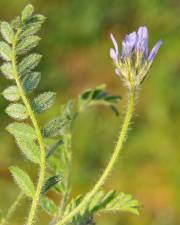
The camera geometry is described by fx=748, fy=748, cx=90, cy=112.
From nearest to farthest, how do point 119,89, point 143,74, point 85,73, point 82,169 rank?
point 143,74 → point 82,169 → point 119,89 → point 85,73

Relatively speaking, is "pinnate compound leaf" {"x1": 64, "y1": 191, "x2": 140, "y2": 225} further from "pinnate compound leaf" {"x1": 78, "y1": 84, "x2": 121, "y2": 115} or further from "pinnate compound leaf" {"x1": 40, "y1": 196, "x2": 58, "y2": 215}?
"pinnate compound leaf" {"x1": 78, "y1": 84, "x2": 121, "y2": 115}

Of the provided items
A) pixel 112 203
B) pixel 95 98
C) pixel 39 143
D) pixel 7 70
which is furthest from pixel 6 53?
pixel 95 98

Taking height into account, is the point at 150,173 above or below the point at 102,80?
below

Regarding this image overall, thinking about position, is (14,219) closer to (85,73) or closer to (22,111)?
(85,73)

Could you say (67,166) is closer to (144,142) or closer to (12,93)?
(12,93)

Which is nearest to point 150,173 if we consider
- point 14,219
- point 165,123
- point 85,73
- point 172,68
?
point 165,123

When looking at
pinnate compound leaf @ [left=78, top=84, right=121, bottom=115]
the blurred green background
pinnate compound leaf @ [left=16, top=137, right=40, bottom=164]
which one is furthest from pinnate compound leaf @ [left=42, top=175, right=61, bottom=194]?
the blurred green background

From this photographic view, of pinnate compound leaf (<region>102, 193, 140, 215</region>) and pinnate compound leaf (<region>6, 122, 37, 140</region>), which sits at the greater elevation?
pinnate compound leaf (<region>6, 122, 37, 140</region>)
